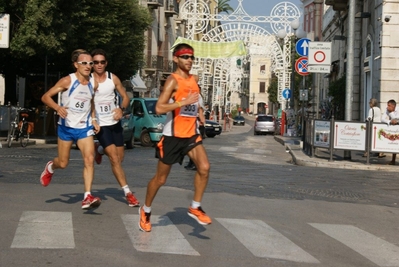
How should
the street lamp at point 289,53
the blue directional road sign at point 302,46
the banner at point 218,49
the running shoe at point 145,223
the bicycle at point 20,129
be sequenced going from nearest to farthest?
the running shoe at point 145,223 → the bicycle at point 20,129 → the blue directional road sign at point 302,46 → the street lamp at point 289,53 → the banner at point 218,49

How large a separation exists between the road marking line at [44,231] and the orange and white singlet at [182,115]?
145 centimetres

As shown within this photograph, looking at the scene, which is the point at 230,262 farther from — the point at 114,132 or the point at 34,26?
the point at 34,26

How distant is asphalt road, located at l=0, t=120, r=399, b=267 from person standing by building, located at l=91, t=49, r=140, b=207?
18.8 inches

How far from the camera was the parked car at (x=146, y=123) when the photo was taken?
30.8 m

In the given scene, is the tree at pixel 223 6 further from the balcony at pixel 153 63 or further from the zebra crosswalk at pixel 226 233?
the zebra crosswalk at pixel 226 233

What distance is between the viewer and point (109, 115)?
36.3ft

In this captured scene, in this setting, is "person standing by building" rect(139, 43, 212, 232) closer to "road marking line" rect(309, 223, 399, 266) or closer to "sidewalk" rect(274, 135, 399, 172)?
"road marking line" rect(309, 223, 399, 266)

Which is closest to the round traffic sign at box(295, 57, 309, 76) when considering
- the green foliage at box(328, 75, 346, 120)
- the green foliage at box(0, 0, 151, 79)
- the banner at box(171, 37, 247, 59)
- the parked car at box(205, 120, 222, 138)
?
the green foliage at box(328, 75, 346, 120)

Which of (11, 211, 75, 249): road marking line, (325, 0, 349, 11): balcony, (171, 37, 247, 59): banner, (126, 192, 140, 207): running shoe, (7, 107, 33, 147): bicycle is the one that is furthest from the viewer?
(171, 37, 247, 59): banner

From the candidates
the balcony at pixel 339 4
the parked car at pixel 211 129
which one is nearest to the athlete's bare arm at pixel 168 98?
the balcony at pixel 339 4

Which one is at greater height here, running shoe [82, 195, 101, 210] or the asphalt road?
running shoe [82, 195, 101, 210]

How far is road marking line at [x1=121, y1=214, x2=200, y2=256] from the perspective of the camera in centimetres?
808

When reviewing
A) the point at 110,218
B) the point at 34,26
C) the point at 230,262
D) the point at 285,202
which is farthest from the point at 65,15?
the point at 230,262

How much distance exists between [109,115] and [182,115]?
7.85 ft
